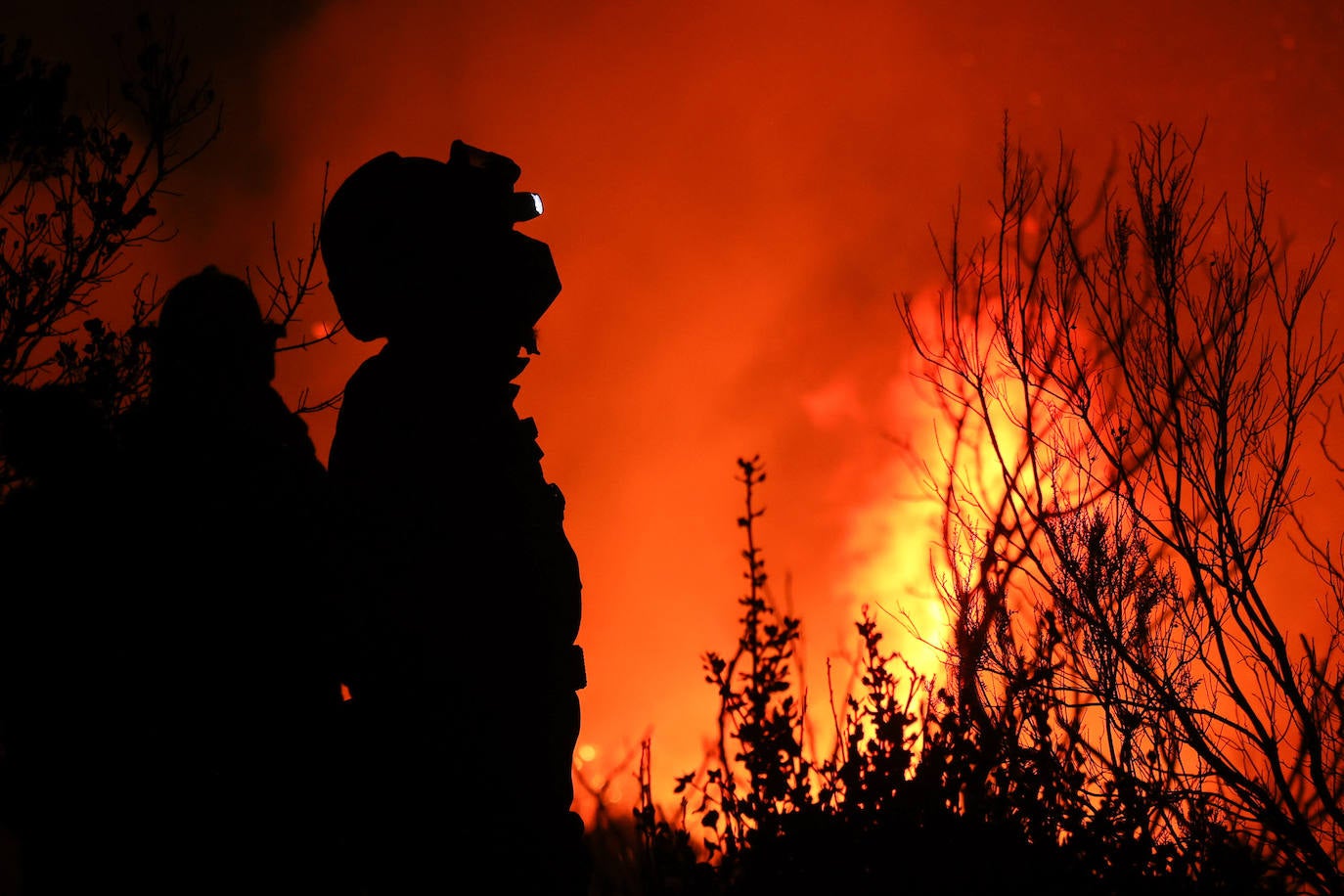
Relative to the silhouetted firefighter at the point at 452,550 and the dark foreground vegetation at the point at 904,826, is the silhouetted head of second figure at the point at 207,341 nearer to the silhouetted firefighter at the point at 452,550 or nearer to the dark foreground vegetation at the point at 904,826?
the silhouetted firefighter at the point at 452,550

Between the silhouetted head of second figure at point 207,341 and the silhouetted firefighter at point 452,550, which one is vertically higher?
the silhouetted head of second figure at point 207,341

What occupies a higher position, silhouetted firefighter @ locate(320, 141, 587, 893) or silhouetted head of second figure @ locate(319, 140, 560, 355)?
silhouetted head of second figure @ locate(319, 140, 560, 355)

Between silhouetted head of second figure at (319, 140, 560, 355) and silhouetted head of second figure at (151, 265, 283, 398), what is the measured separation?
27 cm

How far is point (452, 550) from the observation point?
1423 millimetres

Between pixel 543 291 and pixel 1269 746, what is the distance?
5650mm

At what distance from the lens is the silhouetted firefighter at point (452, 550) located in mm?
1374

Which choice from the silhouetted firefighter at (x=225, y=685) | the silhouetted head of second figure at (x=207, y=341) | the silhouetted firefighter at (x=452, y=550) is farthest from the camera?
the silhouetted head of second figure at (x=207, y=341)

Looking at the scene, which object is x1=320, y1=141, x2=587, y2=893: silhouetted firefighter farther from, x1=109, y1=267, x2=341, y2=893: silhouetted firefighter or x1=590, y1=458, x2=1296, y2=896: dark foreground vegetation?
x1=590, y1=458, x2=1296, y2=896: dark foreground vegetation

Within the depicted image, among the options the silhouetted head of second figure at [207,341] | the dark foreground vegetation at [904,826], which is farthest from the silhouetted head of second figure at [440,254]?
the dark foreground vegetation at [904,826]

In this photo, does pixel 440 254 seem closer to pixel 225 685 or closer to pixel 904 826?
pixel 225 685

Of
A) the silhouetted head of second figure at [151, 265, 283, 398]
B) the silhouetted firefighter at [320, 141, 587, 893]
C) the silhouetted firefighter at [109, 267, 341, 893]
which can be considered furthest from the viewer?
the silhouetted head of second figure at [151, 265, 283, 398]

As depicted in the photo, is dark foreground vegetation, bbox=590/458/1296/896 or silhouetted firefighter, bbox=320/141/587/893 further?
dark foreground vegetation, bbox=590/458/1296/896

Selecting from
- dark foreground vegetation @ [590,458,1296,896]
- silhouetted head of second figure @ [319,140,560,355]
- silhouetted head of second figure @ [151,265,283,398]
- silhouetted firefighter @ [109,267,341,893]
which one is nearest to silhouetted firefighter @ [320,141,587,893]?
silhouetted head of second figure @ [319,140,560,355]

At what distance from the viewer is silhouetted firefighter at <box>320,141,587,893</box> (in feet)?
4.51
